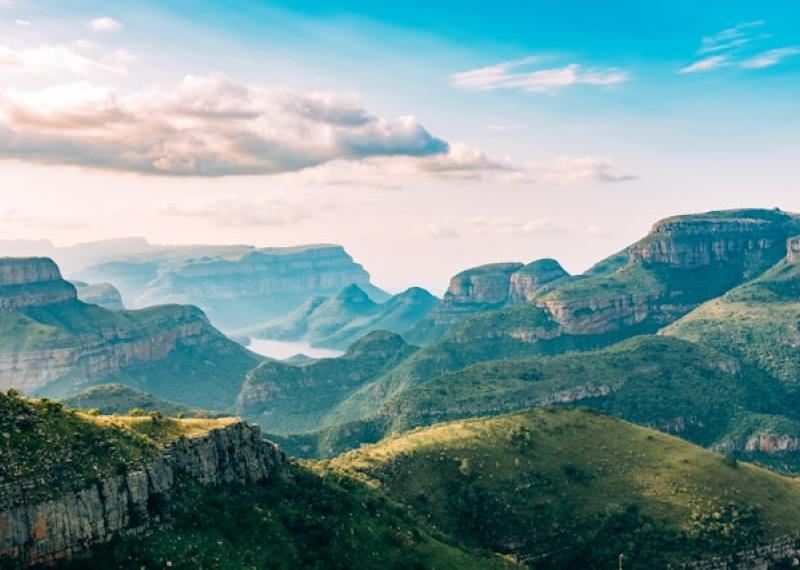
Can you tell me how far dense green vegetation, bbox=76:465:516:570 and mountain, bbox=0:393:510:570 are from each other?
0.49 ft

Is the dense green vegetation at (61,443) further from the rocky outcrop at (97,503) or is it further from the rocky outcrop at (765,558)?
the rocky outcrop at (765,558)

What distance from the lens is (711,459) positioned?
14825 cm

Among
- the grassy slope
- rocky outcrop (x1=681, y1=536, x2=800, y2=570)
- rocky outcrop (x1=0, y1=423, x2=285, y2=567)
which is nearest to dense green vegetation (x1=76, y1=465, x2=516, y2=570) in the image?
rocky outcrop (x1=0, y1=423, x2=285, y2=567)

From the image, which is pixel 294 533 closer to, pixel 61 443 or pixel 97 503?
pixel 97 503

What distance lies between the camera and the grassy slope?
12775cm

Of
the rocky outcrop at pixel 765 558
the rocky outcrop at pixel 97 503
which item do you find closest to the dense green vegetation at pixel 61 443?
the rocky outcrop at pixel 97 503

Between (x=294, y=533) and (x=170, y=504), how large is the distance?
1662cm

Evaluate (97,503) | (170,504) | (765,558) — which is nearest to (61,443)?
(97,503)

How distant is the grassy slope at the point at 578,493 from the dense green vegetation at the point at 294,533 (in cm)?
1622

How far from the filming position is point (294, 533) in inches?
3482

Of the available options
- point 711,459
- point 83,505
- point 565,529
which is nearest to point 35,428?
point 83,505

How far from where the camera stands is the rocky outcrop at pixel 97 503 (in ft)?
214

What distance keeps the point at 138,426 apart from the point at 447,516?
62.5 m

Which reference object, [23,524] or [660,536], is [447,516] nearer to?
[660,536]
